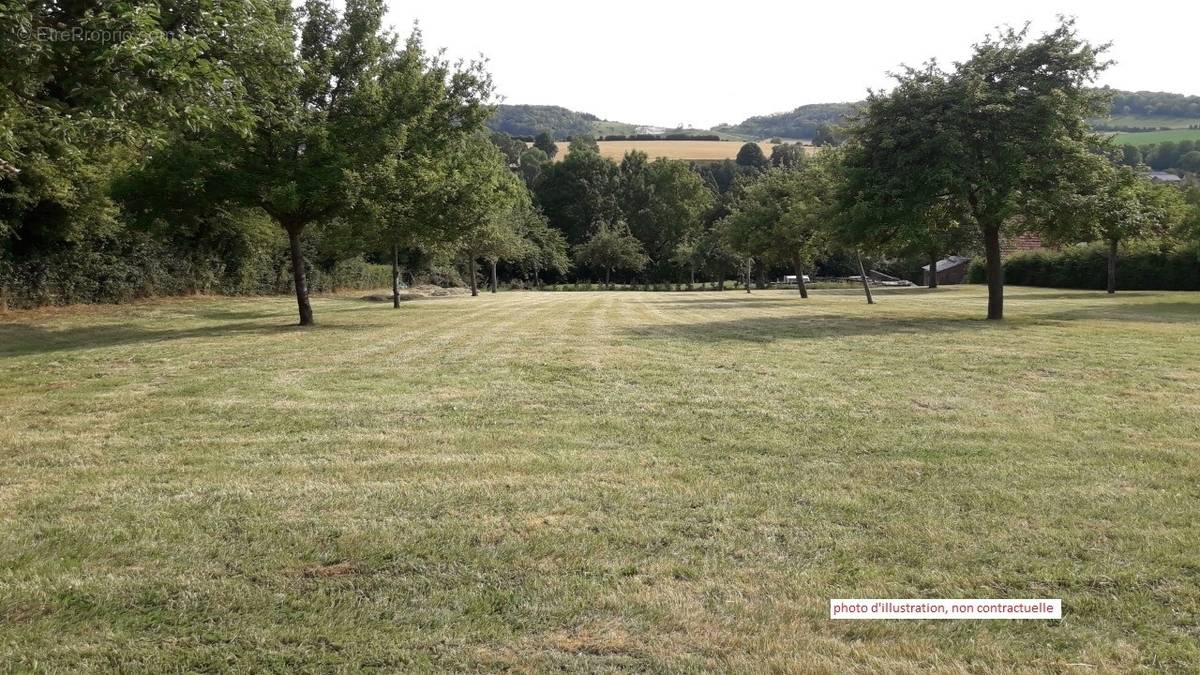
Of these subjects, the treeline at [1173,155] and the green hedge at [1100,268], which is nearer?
the green hedge at [1100,268]

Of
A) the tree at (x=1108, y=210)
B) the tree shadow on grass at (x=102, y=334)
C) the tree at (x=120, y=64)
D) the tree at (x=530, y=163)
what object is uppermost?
the tree at (x=530, y=163)

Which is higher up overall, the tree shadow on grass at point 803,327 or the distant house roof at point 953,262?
the distant house roof at point 953,262

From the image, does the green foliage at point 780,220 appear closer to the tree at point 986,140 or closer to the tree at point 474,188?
the tree at point 986,140

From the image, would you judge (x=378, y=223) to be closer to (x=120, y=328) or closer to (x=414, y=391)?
(x=120, y=328)

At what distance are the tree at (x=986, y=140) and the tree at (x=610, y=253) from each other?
157 ft

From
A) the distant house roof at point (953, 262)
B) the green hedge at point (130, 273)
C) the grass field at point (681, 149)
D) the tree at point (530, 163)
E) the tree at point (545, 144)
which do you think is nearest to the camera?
the green hedge at point (130, 273)

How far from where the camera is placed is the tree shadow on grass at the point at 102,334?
1373 centimetres

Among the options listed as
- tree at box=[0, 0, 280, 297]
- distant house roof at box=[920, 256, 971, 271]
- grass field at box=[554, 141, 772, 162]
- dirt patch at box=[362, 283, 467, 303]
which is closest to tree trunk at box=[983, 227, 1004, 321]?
tree at box=[0, 0, 280, 297]

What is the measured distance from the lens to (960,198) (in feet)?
61.0

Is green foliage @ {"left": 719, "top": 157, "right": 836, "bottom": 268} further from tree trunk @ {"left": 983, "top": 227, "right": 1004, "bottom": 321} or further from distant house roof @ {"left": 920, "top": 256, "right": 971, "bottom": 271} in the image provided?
distant house roof @ {"left": 920, "top": 256, "right": 971, "bottom": 271}

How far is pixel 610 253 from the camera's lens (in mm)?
67250

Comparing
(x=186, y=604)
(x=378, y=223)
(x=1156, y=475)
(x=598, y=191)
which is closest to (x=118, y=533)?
(x=186, y=604)

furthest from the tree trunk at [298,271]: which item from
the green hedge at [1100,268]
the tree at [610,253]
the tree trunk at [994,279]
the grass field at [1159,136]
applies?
the grass field at [1159,136]

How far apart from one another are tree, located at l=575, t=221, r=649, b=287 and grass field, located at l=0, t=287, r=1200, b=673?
57.5 m
